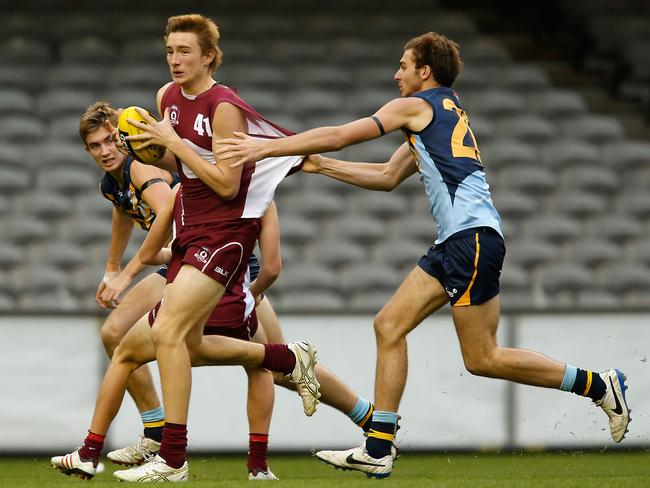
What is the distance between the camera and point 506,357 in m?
5.84

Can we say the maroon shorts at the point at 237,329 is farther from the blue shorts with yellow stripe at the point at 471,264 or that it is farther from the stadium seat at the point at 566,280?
the stadium seat at the point at 566,280

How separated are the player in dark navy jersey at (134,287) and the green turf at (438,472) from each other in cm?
38

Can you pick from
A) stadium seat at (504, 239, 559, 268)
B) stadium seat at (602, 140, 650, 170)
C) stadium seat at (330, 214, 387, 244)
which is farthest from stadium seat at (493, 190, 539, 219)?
stadium seat at (602, 140, 650, 170)

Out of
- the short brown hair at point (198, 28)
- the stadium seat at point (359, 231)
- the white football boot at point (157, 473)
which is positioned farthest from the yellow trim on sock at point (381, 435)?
the stadium seat at point (359, 231)

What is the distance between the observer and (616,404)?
19.6 feet

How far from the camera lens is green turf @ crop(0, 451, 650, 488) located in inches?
212

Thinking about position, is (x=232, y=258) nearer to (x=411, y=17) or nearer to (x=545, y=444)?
(x=545, y=444)

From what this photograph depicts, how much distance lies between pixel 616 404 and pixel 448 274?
1076 millimetres

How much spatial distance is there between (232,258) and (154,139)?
631 mm

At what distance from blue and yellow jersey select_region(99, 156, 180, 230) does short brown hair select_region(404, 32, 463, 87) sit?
165cm

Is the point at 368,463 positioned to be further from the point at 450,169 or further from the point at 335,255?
the point at 335,255

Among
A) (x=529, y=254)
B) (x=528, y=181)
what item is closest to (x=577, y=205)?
(x=528, y=181)

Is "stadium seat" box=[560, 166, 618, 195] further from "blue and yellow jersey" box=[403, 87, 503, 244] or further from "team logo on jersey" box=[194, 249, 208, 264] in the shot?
"team logo on jersey" box=[194, 249, 208, 264]

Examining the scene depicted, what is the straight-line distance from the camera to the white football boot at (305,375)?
5.96 metres
